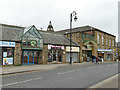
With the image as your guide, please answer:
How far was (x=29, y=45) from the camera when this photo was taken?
1823 centimetres

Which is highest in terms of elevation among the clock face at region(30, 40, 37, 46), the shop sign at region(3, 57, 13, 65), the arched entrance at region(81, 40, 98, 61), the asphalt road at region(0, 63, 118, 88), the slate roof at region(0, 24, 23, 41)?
the slate roof at region(0, 24, 23, 41)

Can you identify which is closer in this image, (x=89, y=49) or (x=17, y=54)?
(x=17, y=54)

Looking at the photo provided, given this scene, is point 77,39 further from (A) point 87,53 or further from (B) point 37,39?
(B) point 37,39

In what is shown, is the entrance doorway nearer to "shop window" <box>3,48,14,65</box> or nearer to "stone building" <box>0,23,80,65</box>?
"stone building" <box>0,23,80,65</box>

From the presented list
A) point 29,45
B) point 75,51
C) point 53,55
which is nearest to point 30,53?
point 29,45

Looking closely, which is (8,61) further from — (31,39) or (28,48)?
(31,39)

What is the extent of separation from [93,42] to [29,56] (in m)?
18.9

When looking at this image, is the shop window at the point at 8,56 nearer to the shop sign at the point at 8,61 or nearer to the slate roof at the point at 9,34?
the shop sign at the point at 8,61

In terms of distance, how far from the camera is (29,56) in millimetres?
18812

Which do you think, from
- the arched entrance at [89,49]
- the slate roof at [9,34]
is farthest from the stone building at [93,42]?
the slate roof at [9,34]

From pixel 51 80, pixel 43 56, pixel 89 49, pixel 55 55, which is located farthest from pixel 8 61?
pixel 89 49

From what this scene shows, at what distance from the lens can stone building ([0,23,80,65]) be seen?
1633cm

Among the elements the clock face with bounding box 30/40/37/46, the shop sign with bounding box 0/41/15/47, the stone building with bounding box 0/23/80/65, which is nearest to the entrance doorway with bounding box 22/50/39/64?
the stone building with bounding box 0/23/80/65

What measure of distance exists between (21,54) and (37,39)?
3.39 m
